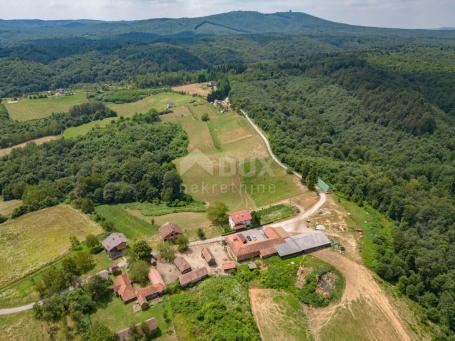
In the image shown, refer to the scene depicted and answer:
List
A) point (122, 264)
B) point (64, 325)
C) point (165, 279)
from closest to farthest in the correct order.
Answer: point (64, 325) → point (165, 279) → point (122, 264)

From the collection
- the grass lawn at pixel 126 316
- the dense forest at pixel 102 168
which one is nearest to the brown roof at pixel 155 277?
the grass lawn at pixel 126 316

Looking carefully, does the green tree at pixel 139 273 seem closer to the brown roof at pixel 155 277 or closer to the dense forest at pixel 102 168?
the brown roof at pixel 155 277

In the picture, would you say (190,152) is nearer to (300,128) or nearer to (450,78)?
(300,128)

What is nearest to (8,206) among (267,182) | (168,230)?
(168,230)

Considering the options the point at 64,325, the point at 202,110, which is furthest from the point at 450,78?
the point at 64,325

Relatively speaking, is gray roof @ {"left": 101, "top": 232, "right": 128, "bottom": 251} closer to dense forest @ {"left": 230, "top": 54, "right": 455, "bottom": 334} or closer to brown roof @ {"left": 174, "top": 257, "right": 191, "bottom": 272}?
brown roof @ {"left": 174, "top": 257, "right": 191, "bottom": 272}

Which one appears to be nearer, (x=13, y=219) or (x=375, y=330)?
(x=375, y=330)
